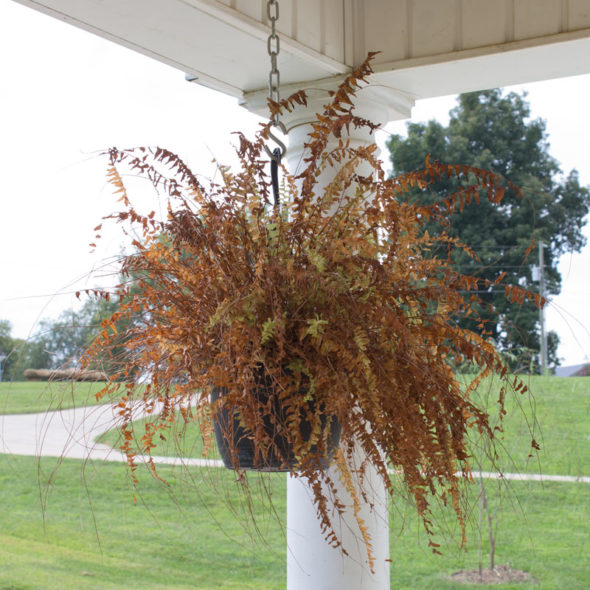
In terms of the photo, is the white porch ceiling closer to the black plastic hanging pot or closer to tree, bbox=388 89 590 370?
the black plastic hanging pot

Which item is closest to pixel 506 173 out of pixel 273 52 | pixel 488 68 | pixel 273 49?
pixel 488 68

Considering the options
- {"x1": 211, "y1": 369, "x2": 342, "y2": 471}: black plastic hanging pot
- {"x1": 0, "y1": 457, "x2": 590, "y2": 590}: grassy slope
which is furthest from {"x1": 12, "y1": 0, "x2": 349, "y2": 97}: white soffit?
{"x1": 0, "y1": 457, "x2": 590, "y2": 590}: grassy slope

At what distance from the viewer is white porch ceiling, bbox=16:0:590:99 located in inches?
49.7

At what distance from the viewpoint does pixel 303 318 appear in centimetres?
93

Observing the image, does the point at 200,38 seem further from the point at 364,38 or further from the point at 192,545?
the point at 192,545

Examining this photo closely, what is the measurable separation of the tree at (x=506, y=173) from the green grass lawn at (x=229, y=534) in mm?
3530

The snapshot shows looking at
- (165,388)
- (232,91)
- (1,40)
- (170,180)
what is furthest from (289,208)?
(1,40)

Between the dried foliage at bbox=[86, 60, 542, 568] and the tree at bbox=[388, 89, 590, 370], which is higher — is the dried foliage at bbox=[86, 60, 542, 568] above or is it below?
below

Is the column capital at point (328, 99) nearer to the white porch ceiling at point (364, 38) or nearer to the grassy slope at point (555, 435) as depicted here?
the white porch ceiling at point (364, 38)

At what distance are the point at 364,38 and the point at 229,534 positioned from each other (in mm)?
3144

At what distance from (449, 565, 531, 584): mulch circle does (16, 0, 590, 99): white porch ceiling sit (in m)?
2.51

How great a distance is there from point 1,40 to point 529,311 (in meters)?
6.67

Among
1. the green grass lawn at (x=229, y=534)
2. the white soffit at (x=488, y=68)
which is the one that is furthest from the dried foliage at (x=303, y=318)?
the green grass lawn at (x=229, y=534)

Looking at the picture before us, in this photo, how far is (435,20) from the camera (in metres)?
1.51
